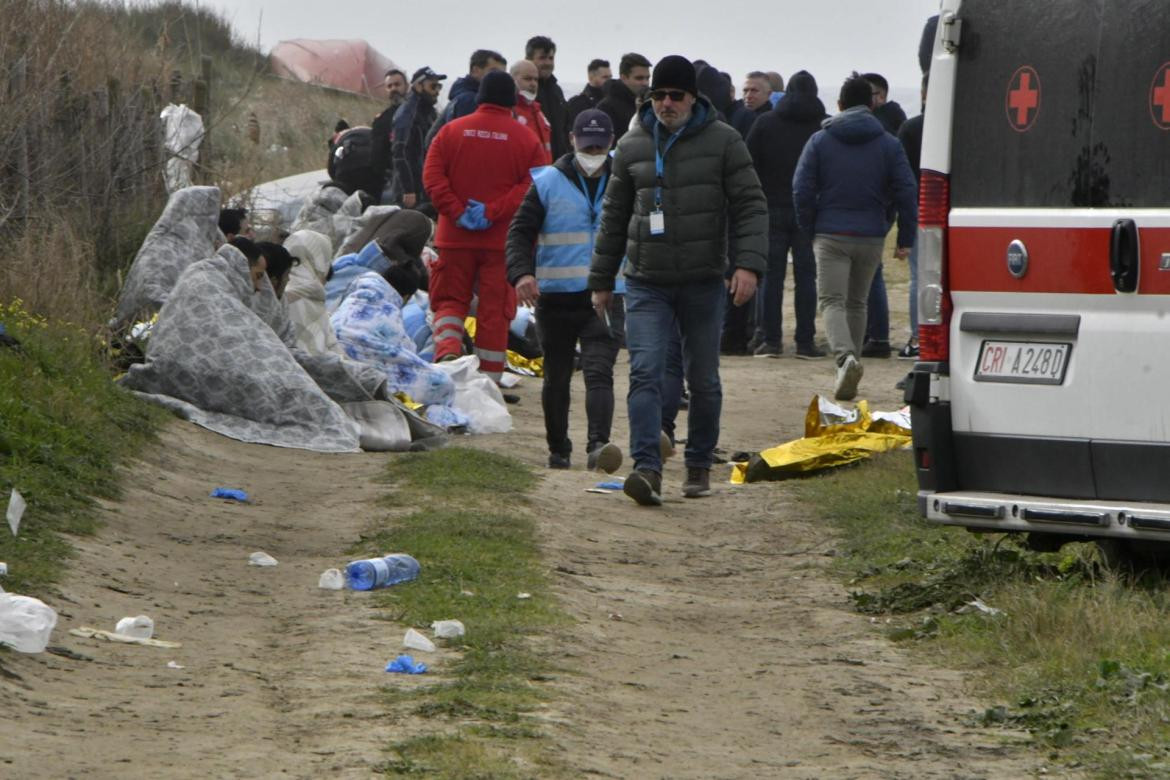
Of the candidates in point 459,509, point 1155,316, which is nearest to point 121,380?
point 459,509

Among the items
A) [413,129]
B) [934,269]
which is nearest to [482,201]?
[413,129]

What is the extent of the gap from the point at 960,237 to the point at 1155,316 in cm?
80

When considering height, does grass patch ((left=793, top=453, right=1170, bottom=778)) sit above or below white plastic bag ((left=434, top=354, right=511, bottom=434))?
above

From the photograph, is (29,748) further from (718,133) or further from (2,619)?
(718,133)

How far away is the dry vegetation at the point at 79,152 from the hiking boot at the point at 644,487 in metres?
4.10

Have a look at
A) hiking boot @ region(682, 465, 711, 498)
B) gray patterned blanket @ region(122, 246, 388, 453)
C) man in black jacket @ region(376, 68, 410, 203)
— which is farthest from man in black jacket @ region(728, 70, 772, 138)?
hiking boot @ region(682, 465, 711, 498)

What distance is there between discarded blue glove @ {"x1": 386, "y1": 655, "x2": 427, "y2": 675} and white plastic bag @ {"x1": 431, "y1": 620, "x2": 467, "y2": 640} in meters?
0.47

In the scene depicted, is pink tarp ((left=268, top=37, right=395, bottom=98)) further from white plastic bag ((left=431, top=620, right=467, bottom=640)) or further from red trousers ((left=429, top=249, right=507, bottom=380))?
white plastic bag ((left=431, top=620, right=467, bottom=640))

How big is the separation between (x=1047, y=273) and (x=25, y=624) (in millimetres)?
3550

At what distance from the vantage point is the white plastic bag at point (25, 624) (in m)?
6.29

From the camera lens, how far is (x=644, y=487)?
10289 mm

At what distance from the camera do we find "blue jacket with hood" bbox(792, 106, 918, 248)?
15633 millimetres

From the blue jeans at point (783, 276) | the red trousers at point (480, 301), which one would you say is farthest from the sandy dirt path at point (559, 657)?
the blue jeans at point (783, 276)

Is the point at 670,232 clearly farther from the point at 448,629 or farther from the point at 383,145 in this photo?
the point at 383,145
